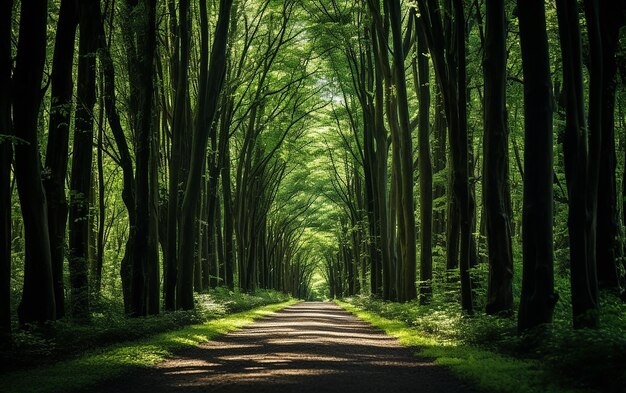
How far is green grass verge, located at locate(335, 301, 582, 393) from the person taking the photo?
6270 mm

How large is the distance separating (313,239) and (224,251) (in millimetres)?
53682

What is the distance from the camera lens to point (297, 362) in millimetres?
9336

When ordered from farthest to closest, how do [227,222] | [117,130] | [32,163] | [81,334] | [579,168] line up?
[227,222] → [117,130] → [81,334] → [32,163] → [579,168]

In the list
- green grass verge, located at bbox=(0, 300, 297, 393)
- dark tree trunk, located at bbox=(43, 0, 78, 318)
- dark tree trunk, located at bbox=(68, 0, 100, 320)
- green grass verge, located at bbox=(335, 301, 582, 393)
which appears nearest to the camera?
green grass verge, located at bbox=(335, 301, 582, 393)

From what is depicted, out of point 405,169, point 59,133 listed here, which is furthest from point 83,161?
point 405,169

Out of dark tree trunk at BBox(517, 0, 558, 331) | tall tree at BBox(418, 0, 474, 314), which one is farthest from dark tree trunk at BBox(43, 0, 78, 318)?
dark tree trunk at BBox(517, 0, 558, 331)

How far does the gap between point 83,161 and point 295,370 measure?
341 inches

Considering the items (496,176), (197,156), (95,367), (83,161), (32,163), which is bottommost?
(95,367)

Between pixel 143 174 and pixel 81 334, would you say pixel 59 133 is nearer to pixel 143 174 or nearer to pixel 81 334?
pixel 143 174

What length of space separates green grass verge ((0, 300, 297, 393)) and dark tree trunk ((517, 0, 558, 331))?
563 centimetres

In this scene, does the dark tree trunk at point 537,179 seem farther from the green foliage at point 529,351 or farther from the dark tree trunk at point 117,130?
the dark tree trunk at point 117,130

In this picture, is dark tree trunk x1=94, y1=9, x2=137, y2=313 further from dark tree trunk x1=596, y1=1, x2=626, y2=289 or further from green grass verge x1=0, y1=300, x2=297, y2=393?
dark tree trunk x1=596, y1=1, x2=626, y2=289

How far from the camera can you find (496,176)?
1155cm

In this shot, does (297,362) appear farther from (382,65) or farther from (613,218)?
(382,65)
